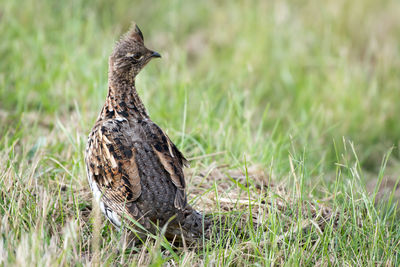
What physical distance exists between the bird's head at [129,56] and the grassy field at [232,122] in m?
0.78

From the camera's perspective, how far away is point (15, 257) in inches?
139

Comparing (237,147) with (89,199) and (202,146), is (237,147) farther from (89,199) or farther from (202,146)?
(89,199)

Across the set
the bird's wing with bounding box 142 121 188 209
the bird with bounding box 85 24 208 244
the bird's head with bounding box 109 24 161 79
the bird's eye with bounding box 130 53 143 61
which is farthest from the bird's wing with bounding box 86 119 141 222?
the bird's eye with bounding box 130 53 143 61

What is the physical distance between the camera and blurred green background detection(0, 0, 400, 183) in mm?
5992

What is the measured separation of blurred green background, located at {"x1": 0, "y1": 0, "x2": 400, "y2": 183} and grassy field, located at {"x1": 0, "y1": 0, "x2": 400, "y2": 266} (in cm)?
3

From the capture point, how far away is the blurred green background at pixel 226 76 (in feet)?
19.7

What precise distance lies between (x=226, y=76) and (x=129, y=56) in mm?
3705

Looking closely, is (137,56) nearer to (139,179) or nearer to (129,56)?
(129,56)

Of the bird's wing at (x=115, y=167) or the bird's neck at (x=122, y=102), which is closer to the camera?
the bird's wing at (x=115, y=167)

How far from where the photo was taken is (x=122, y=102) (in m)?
4.71

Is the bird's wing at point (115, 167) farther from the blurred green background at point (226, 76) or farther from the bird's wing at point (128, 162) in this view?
the blurred green background at point (226, 76)

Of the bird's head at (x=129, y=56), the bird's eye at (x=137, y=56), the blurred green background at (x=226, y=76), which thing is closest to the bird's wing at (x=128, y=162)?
the bird's head at (x=129, y=56)

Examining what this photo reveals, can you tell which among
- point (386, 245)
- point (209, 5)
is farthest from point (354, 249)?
point (209, 5)

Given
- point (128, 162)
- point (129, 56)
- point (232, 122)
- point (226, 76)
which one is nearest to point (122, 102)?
point (129, 56)
